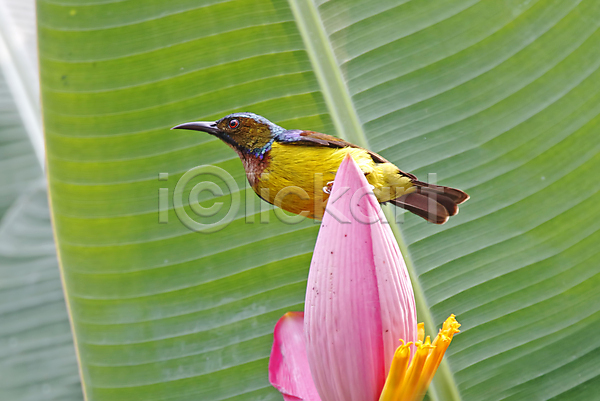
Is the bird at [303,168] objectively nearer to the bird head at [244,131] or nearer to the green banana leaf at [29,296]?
the bird head at [244,131]

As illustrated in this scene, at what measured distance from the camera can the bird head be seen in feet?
2.10

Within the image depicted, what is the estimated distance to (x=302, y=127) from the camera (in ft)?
2.42

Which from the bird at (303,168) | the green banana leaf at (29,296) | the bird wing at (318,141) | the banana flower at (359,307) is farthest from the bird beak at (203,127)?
the green banana leaf at (29,296)

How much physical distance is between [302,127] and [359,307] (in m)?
0.36

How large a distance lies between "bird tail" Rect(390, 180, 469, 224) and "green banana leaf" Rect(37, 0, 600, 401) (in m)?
0.06

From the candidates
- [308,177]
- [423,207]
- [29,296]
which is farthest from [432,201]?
[29,296]

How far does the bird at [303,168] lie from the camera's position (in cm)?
64

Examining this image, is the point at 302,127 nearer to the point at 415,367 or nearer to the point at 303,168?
the point at 303,168

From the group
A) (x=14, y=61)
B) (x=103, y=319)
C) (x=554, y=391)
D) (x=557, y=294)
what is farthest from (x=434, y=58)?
(x=14, y=61)

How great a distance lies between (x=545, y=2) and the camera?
82 centimetres

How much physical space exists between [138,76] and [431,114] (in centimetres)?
48

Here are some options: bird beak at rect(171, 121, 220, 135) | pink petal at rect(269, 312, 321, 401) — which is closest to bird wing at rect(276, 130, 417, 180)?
bird beak at rect(171, 121, 220, 135)

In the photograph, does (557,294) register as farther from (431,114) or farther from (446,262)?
(431,114)

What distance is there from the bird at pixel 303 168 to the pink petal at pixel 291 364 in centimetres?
15
